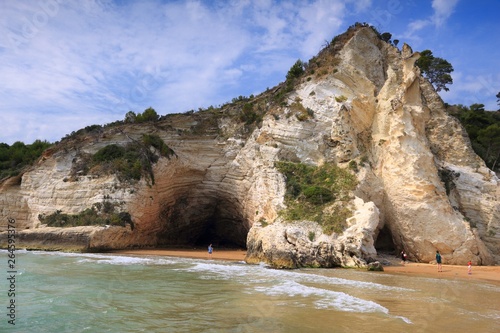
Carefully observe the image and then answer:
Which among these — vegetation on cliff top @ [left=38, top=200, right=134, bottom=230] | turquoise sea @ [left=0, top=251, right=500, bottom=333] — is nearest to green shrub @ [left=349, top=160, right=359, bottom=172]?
turquoise sea @ [left=0, top=251, right=500, bottom=333]

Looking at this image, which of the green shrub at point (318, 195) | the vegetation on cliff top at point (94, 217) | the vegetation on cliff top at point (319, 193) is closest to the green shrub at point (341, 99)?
the vegetation on cliff top at point (319, 193)

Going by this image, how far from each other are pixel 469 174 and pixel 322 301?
54.9 feet

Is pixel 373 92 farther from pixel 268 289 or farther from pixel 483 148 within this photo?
pixel 268 289

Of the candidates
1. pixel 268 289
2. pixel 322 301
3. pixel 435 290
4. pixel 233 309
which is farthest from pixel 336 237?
pixel 233 309

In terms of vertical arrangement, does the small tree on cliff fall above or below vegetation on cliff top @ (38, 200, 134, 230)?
above

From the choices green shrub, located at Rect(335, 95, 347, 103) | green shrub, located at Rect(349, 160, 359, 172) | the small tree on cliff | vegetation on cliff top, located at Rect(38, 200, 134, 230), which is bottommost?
vegetation on cliff top, located at Rect(38, 200, 134, 230)

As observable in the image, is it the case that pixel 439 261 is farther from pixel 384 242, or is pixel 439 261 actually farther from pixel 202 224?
pixel 202 224

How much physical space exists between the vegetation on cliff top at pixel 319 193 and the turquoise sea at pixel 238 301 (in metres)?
4.49

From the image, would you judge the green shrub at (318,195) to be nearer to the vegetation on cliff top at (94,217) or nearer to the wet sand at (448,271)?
the wet sand at (448,271)

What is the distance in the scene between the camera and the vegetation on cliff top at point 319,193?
19.5m

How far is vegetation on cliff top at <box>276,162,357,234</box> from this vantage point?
19547mm

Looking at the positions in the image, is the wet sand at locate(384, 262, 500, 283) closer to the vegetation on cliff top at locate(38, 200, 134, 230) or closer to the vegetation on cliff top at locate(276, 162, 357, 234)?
the vegetation on cliff top at locate(276, 162, 357, 234)

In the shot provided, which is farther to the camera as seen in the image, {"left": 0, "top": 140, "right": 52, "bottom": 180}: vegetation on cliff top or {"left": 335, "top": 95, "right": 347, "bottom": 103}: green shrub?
{"left": 0, "top": 140, "right": 52, "bottom": 180}: vegetation on cliff top

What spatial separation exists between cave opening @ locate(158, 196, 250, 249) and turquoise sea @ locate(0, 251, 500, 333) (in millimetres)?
13980
